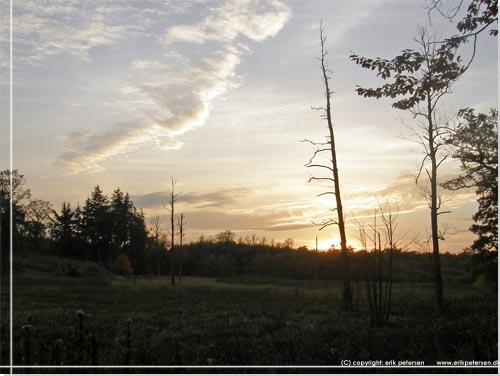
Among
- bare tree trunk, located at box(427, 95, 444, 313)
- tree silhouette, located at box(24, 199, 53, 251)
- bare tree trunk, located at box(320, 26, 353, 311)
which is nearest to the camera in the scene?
bare tree trunk, located at box(427, 95, 444, 313)

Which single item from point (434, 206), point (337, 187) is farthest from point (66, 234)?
point (434, 206)

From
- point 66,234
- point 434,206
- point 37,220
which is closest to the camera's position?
point 434,206

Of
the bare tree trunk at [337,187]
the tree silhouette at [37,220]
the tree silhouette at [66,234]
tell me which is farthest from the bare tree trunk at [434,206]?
the tree silhouette at [66,234]

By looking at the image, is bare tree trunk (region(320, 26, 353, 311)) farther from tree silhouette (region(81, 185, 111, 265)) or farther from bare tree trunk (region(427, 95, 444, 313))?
tree silhouette (region(81, 185, 111, 265))

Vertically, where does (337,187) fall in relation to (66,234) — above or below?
above

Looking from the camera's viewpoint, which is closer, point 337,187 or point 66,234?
point 337,187

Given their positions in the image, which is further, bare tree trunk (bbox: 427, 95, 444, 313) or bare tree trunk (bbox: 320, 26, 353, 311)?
bare tree trunk (bbox: 320, 26, 353, 311)

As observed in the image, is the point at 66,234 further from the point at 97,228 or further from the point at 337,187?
the point at 337,187

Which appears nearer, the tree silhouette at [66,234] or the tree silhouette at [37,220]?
the tree silhouette at [37,220]

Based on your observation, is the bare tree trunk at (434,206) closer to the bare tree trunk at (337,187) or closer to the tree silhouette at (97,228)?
the bare tree trunk at (337,187)

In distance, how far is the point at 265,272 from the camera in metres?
73.9

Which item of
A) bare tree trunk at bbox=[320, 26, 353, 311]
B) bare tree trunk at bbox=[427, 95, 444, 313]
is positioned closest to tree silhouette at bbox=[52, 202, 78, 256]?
bare tree trunk at bbox=[320, 26, 353, 311]

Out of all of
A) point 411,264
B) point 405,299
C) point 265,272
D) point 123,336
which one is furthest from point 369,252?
point 265,272

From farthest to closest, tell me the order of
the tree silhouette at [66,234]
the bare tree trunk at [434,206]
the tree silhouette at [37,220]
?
the tree silhouette at [66,234] < the tree silhouette at [37,220] < the bare tree trunk at [434,206]
